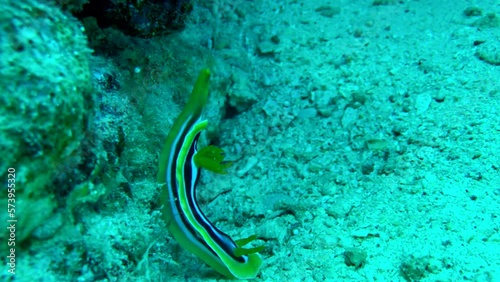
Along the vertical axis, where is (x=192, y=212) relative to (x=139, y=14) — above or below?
below

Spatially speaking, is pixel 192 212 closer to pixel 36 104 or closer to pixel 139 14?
pixel 36 104

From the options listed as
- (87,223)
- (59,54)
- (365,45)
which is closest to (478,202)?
(365,45)

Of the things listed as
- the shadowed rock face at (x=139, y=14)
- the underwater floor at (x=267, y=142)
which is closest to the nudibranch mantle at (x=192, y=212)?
the underwater floor at (x=267, y=142)

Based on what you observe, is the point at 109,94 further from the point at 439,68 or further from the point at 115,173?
the point at 439,68

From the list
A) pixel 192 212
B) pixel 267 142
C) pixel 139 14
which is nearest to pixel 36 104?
pixel 192 212

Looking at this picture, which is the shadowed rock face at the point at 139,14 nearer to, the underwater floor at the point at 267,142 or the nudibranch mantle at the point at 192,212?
the underwater floor at the point at 267,142

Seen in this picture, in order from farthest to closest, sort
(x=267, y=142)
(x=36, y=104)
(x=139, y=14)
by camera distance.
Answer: (x=267, y=142)
(x=139, y=14)
(x=36, y=104)
